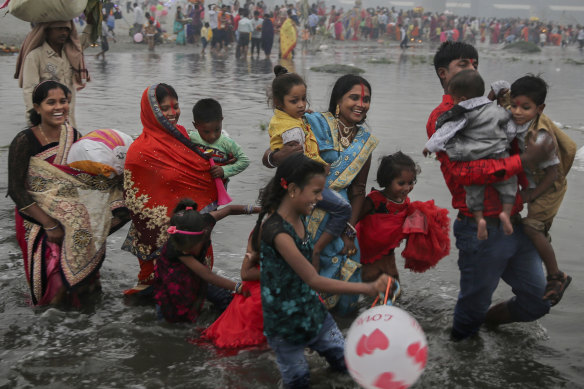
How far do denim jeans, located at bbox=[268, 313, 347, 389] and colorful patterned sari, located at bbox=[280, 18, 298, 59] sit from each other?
22.3 meters

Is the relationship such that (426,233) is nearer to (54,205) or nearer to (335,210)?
(335,210)

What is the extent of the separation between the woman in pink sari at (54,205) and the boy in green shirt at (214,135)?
698 millimetres

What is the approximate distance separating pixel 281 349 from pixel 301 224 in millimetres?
593

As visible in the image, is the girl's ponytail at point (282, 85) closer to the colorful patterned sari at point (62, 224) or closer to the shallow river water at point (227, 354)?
the shallow river water at point (227, 354)

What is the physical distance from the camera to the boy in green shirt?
4.32 m

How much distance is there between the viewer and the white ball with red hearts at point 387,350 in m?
2.65

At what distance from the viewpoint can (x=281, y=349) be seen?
10.4 feet

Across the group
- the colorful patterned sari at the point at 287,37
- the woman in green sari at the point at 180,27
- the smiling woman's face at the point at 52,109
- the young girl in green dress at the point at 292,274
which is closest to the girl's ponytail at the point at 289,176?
the young girl in green dress at the point at 292,274

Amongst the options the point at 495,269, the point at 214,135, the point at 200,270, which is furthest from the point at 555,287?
the point at 214,135

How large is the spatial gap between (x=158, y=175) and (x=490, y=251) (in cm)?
207

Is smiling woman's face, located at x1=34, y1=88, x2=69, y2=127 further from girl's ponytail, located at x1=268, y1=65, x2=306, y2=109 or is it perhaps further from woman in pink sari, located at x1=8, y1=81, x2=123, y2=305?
girl's ponytail, located at x1=268, y1=65, x2=306, y2=109

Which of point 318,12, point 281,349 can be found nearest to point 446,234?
point 281,349

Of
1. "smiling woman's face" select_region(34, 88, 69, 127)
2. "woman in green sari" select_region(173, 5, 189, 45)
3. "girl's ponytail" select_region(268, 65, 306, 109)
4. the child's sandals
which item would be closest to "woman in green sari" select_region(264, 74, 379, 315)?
"girl's ponytail" select_region(268, 65, 306, 109)

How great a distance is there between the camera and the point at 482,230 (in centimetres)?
330
